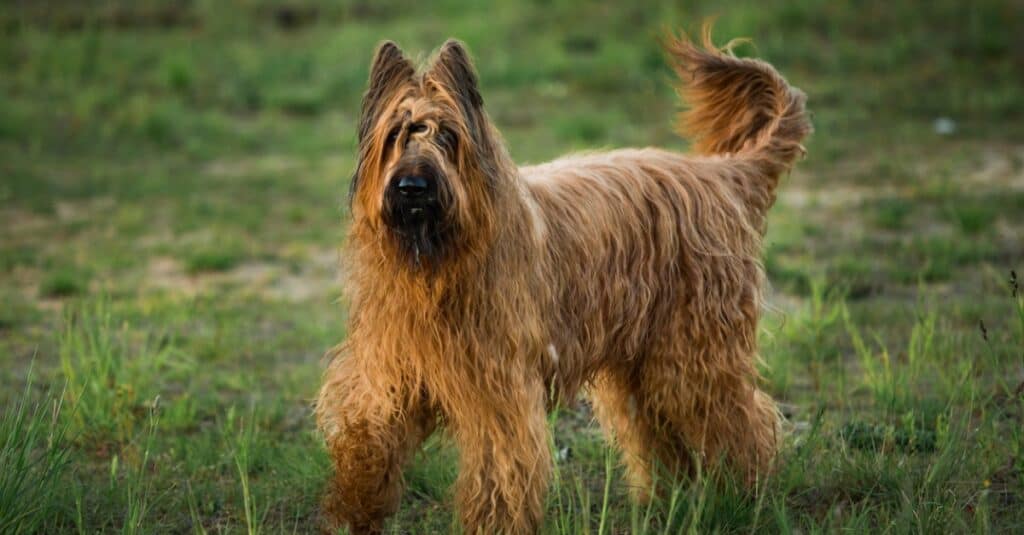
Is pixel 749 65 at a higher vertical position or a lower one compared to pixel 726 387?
higher

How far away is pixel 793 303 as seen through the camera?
28.6 feet

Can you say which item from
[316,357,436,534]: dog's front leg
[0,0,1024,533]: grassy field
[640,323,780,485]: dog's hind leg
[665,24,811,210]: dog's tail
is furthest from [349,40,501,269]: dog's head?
[665,24,811,210]: dog's tail

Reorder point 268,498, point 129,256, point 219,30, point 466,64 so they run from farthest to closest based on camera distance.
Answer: point 219,30, point 129,256, point 268,498, point 466,64

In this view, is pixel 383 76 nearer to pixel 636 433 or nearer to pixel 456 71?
pixel 456 71

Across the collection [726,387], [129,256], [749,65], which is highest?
[749,65]

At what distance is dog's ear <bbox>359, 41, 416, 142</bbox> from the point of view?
4.64m

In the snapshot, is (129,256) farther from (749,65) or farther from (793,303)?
(749,65)

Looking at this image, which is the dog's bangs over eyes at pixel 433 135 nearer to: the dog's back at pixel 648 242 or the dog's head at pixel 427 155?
the dog's head at pixel 427 155

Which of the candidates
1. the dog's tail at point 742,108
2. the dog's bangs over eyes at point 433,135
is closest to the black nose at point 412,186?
the dog's bangs over eyes at point 433,135

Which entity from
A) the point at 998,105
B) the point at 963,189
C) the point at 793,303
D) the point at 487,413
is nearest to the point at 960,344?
the point at 793,303

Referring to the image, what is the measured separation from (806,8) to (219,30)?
7720 mm

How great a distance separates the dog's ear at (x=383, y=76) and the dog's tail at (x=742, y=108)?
1821 millimetres

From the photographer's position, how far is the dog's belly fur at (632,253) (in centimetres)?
510

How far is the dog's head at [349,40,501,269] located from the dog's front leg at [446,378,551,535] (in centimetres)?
57
